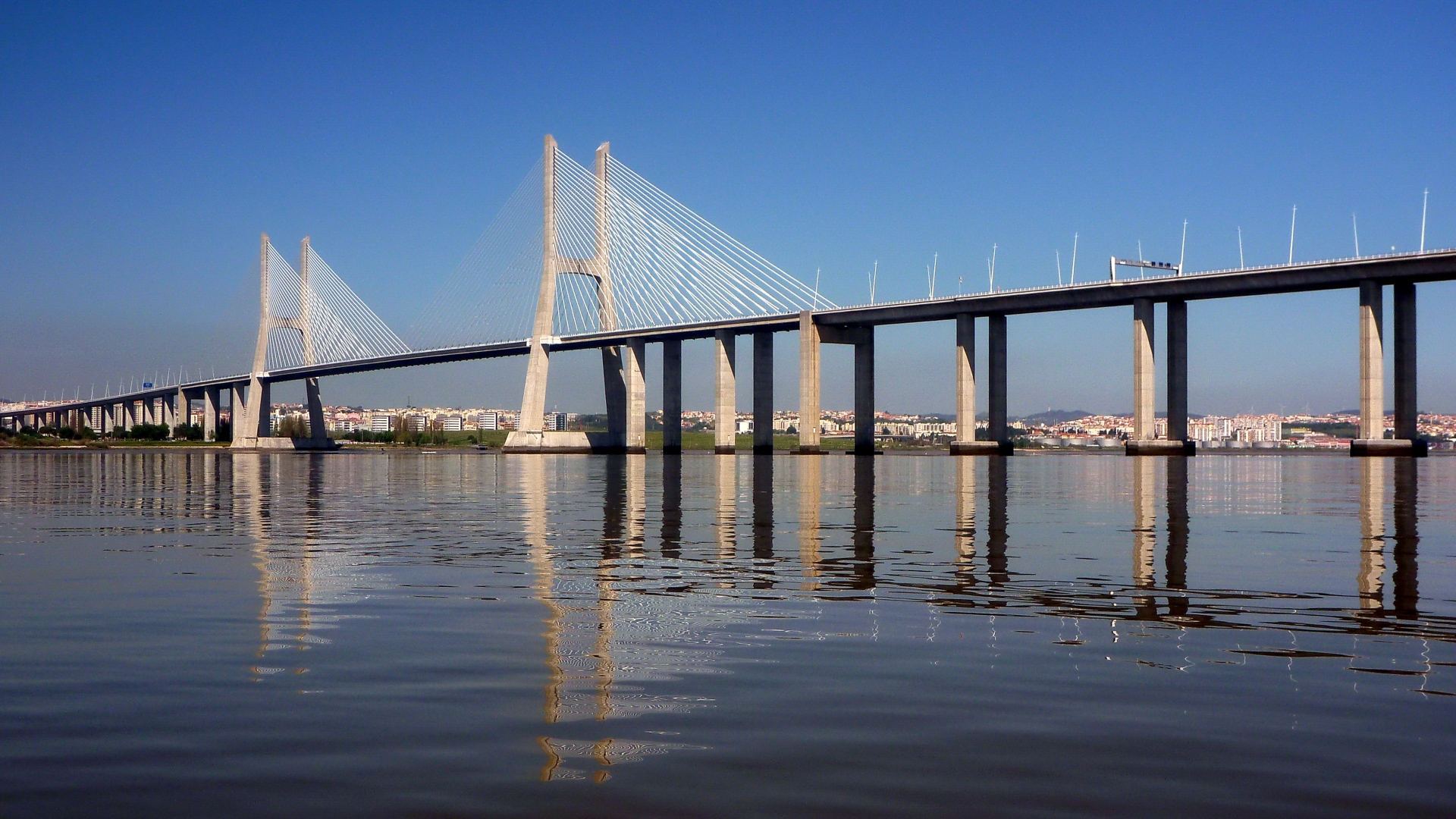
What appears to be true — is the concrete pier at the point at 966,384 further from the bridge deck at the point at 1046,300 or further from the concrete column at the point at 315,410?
the concrete column at the point at 315,410

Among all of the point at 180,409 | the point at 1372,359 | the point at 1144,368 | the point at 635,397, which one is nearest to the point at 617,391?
the point at 635,397

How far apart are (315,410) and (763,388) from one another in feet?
197

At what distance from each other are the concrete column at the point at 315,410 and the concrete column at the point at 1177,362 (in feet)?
279

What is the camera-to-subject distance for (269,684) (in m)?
6.63

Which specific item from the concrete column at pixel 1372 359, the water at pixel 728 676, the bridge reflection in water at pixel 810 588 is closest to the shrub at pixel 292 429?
the concrete column at pixel 1372 359

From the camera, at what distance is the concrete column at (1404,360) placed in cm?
7376

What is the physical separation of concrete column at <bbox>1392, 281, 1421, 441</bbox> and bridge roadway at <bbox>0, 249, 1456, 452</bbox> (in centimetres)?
8

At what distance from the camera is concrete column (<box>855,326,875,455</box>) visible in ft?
335

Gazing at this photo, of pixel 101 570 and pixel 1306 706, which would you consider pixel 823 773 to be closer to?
pixel 1306 706

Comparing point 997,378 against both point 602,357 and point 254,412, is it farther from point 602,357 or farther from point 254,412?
point 254,412

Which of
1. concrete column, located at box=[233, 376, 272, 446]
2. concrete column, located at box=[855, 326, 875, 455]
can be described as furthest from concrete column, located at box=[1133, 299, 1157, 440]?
concrete column, located at box=[233, 376, 272, 446]

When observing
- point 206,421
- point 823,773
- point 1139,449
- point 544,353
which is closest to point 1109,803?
point 823,773

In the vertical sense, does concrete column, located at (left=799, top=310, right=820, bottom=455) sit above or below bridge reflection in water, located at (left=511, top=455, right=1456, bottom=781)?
above

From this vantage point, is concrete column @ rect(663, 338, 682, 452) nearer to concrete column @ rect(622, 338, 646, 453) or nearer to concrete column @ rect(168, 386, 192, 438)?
concrete column @ rect(622, 338, 646, 453)
